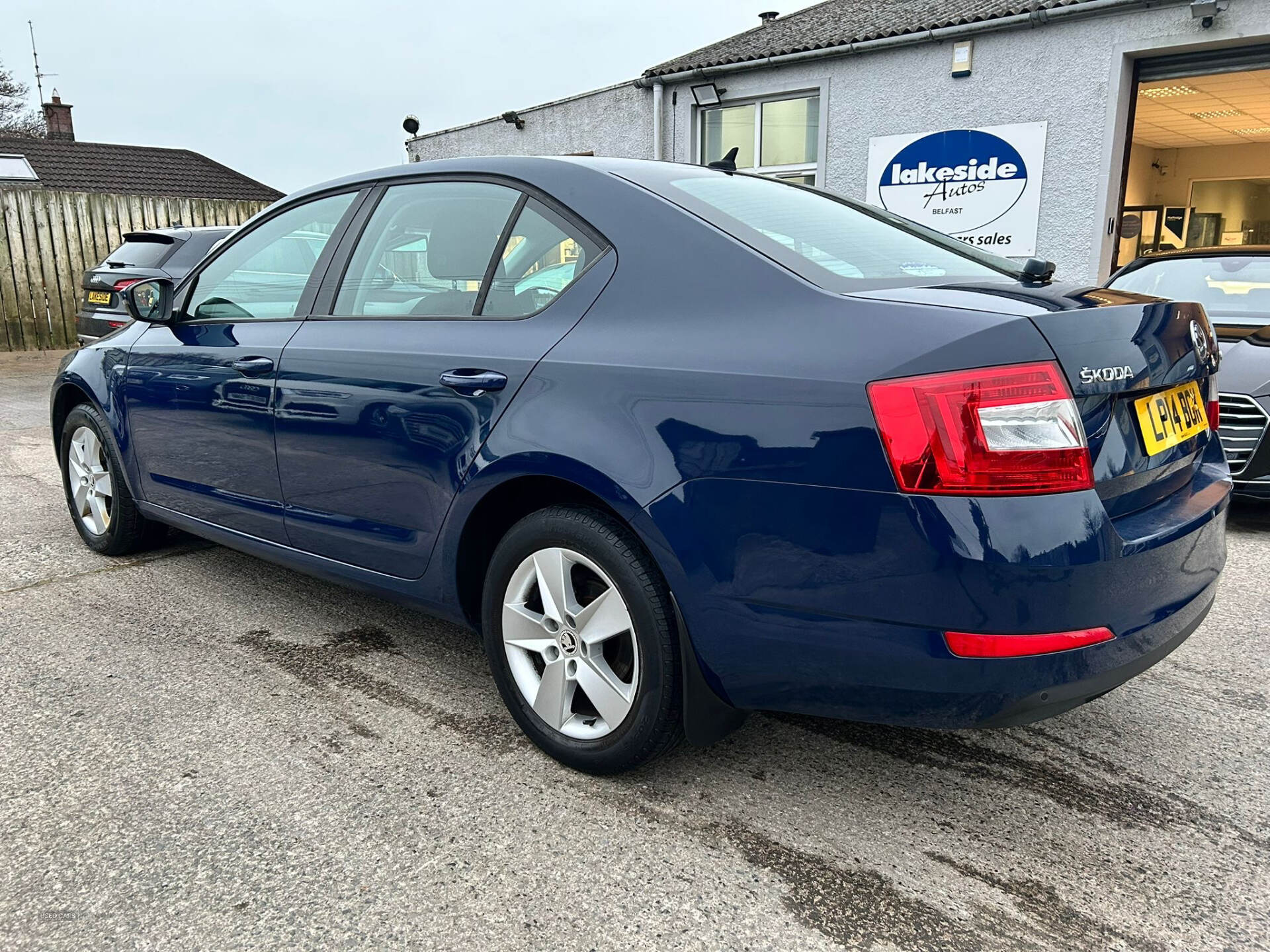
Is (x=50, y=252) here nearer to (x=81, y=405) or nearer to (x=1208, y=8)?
(x=81, y=405)

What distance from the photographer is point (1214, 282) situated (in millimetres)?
5773

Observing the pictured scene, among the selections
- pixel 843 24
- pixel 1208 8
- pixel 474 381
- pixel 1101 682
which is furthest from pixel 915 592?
pixel 843 24

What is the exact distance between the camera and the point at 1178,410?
2.16 m

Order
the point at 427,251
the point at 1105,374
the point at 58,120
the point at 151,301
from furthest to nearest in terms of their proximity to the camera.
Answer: the point at 58,120 → the point at 151,301 → the point at 427,251 → the point at 1105,374

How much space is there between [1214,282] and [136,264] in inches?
354

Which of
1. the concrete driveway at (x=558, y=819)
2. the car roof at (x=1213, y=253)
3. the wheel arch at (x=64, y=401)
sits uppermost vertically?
the car roof at (x=1213, y=253)

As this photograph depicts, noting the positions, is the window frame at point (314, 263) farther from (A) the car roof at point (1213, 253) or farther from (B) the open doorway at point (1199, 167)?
(B) the open doorway at point (1199, 167)

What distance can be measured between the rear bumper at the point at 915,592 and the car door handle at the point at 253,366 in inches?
64.0

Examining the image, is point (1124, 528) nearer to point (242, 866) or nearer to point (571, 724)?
point (571, 724)

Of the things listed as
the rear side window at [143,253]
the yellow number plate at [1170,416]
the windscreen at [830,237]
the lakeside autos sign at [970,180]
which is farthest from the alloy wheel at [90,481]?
the lakeside autos sign at [970,180]

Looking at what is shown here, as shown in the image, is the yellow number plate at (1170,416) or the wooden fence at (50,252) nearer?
the yellow number plate at (1170,416)

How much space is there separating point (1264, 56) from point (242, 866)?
37.7ft

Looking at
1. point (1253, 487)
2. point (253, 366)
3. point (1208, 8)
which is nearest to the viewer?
point (253, 366)

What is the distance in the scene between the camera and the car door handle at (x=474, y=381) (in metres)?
2.38
